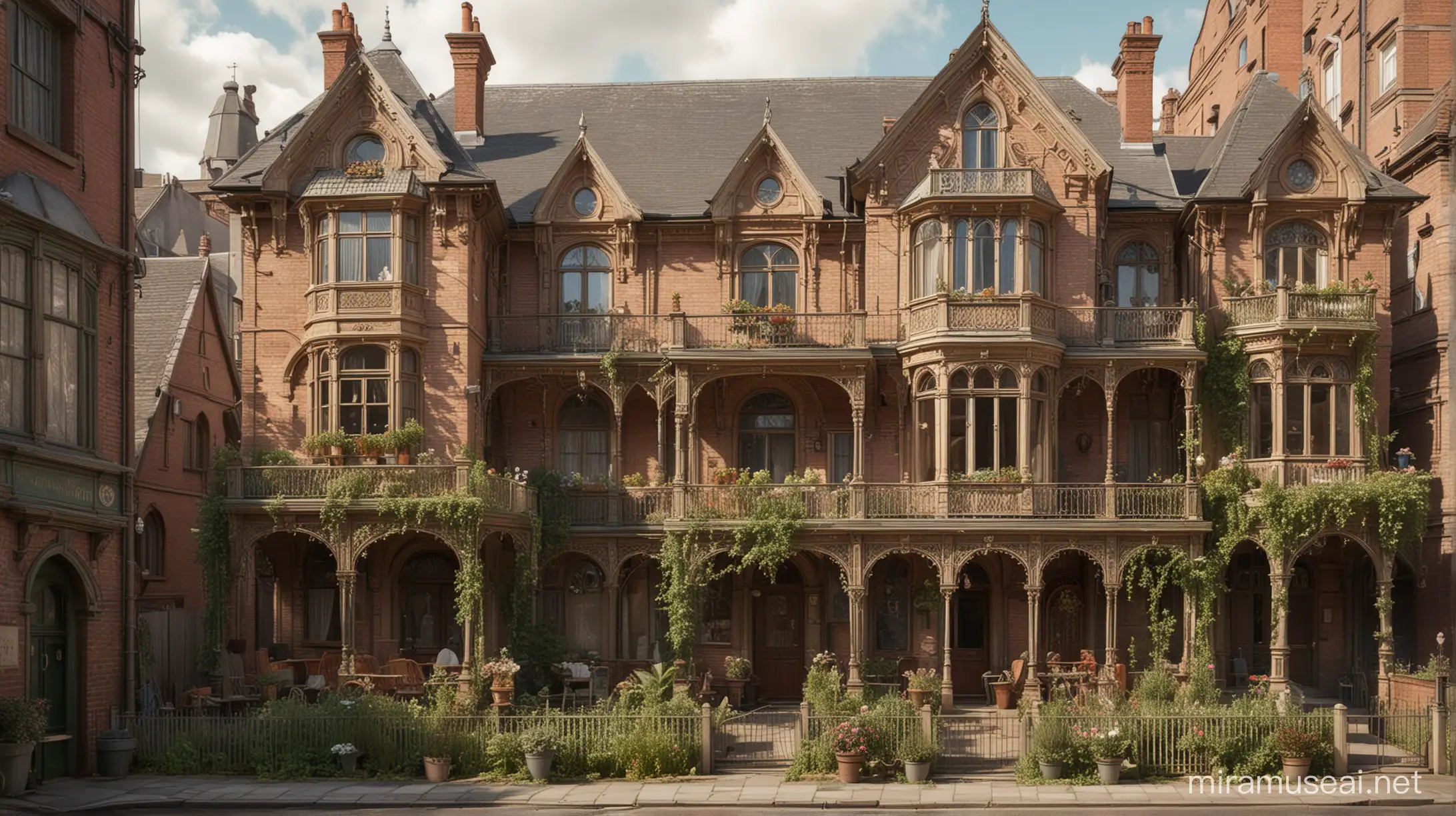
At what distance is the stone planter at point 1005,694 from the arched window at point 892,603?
3357mm

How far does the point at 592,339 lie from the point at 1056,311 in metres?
10.2

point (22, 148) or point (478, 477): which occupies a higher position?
point (22, 148)

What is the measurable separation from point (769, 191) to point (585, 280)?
4.67 m

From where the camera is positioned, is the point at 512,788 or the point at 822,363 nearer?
the point at 512,788

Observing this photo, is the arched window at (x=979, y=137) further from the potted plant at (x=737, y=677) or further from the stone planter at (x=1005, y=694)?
the potted plant at (x=737, y=677)

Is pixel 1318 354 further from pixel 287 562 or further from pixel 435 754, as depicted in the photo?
pixel 287 562

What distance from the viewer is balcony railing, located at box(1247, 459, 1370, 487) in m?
30.3


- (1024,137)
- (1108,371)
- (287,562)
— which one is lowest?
(287,562)

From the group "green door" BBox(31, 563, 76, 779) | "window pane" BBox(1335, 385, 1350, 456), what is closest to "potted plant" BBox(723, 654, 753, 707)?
"green door" BBox(31, 563, 76, 779)

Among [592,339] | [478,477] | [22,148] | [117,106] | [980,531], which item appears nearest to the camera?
[22,148]

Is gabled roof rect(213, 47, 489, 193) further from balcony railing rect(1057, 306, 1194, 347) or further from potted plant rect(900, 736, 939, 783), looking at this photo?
potted plant rect(900, 736, 939, 783)

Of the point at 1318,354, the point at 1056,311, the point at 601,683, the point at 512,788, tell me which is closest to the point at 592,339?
the point at 601,683

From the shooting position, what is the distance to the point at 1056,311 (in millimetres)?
31453

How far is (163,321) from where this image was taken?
3584cm
